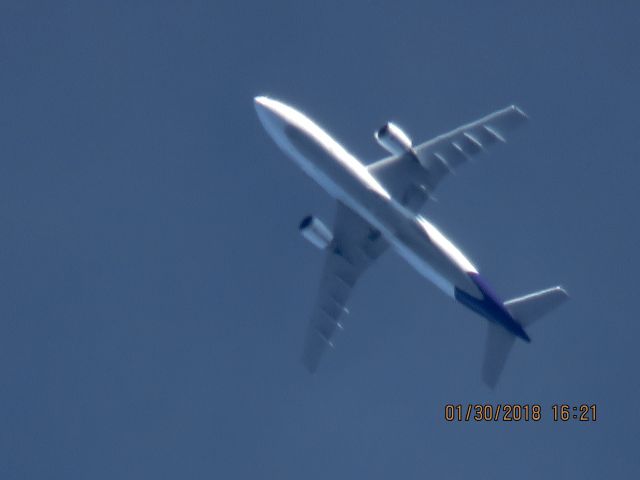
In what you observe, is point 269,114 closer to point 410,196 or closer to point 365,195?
point 365,195

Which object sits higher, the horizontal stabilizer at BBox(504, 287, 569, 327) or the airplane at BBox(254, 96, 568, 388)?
the airplane at BBox(254, 96, 568, 388)

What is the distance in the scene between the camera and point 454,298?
302 ft

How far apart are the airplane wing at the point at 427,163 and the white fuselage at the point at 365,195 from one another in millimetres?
1029

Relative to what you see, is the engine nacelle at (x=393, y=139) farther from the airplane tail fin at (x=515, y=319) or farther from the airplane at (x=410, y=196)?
the airplane tail fin at (x=515, y=319)

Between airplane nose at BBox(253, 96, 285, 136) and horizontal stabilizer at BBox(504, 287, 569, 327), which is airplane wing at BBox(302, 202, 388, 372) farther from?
horizontal stabilizer at BBox(504, 287, 569, 327)

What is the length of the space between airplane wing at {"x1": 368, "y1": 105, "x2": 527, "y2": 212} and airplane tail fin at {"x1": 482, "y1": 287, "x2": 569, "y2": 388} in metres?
10.0

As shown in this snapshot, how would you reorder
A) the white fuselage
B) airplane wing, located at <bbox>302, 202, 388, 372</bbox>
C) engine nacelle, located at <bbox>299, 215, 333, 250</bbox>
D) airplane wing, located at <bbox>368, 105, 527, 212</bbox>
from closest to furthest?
the white fuselage → airplane wing, located at <bbox>368, 105, 527, 212</bbox> → engine nacelle, located at <bbox>299, 215, 333, 250</bbox> → airplane wing, located at <bbox>302, 202, 388, 372</bbox>

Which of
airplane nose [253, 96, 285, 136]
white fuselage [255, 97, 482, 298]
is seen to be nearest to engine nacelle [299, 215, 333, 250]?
white fuselage [255, 97, 482, 298]

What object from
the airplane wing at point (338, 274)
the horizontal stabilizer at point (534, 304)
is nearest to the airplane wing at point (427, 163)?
the airplane wing at point (338, 274)

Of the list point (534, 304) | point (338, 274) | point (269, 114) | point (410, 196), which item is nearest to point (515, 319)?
point (534, 304)

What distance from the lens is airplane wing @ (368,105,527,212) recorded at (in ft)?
294

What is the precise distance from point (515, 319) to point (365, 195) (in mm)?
14019

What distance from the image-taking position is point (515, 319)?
3602 inches

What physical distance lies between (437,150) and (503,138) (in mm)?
4629
